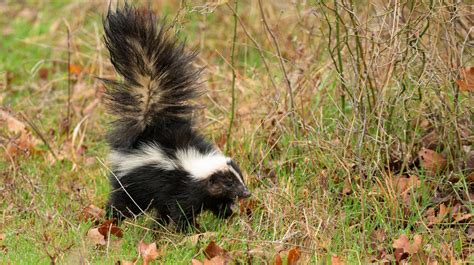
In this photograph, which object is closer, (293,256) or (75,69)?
(293,256)

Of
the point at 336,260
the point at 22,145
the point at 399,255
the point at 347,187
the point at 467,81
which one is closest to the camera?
the point at 336,260

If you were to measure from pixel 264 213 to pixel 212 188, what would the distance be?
0.36 m

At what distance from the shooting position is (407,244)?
4969mm

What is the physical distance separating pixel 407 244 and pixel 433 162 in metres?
1.08

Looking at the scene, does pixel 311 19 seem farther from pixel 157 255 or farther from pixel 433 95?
pixel 157 255

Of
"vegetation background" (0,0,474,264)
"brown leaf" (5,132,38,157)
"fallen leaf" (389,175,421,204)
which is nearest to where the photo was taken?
"vegetation background" (0,0,474,264)

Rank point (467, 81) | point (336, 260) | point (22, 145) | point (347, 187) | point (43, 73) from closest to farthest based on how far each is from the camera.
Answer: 1. point (336, 260)
2. point (467, 81)
3. point (347, 187)
4. point (22, 145)
5. point (43, 73)

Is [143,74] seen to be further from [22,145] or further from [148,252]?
[22,145]

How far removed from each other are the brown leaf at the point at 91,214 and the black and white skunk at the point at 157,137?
0.47 ft

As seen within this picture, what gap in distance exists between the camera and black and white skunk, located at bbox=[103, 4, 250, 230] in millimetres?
5500

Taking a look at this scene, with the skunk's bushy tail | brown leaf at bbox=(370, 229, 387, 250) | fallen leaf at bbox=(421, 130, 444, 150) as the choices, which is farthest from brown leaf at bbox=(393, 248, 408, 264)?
the skunk's bushy tail

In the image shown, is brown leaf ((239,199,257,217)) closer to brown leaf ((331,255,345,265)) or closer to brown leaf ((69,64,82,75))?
brown leaf ((331,255,345,265))

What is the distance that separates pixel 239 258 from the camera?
4.91 m

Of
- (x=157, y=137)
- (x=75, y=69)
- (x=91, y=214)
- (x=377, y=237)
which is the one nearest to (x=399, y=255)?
(x=377, y=237)
